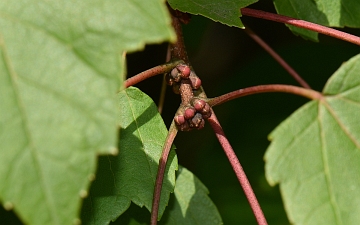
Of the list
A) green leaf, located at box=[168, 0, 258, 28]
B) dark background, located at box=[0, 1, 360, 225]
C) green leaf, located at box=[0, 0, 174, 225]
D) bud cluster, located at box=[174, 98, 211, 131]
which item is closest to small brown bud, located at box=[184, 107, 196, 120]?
bud cluster, located at box=[174, 98, 211, 131]

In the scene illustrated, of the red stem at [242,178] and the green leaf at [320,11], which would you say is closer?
the red stem at [242,178]

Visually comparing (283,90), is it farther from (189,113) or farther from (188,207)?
(188,207)

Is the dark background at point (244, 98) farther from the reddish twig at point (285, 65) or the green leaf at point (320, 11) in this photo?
the green leaf at point (320, 11)

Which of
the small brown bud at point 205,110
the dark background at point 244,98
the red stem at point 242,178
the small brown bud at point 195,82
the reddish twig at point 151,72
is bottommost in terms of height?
the dark background at point 244,98

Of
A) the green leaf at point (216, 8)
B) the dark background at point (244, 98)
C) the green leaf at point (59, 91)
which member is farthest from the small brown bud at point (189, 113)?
the dark background at point (244, 98)

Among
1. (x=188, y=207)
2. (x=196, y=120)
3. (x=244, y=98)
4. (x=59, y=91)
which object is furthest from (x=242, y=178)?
(x=244, y=98)

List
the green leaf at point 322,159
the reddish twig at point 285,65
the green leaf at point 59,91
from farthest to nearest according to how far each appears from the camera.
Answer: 1. the reddish twig at point 285,65
2. the green leaf at point 322,159
3. the green leaf at point 59,91

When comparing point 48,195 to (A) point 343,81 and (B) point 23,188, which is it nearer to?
(B) point 23,188
